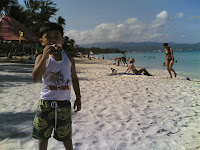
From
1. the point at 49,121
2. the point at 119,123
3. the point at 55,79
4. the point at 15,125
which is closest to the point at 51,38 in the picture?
the point at 55,79

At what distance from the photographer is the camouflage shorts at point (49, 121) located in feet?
5.02

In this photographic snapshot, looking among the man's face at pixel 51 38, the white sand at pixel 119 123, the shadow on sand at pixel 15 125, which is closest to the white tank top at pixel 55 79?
the man's face at pixel 51 38

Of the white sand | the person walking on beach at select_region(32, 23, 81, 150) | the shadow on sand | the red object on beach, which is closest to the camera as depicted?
the person walking on beach at select_region(32, 23, 81, 150)

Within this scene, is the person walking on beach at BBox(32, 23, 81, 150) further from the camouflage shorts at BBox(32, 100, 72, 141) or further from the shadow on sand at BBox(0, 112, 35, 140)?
the shadow on sand at BBox(0, 112, 35, 140)

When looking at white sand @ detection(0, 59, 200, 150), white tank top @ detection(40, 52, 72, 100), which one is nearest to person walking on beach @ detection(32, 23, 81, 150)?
white tank top @ detection(40, 52, 72, 100)

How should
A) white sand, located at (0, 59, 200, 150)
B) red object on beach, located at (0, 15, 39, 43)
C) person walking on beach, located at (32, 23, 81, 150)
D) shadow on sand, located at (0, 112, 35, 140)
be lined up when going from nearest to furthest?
1. person walking on beach, located at (32, 23, 81, 150)
2. white sand, located at (0, 59, 200, 150)
3. shadow on sand, located at (0, 112, 35, 140)
4. red object on beach, located at (0, 15, 39, 43)

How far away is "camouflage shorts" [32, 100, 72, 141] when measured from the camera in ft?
5.02

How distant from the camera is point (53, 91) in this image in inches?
61.1

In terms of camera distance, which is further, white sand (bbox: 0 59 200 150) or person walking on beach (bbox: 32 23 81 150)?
white sand (bbox: 0 59 200 150)

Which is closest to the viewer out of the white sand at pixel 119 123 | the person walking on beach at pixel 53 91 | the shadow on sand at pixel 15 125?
the person walking on beach at pixel 53 91

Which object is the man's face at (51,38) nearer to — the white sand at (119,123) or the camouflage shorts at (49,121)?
the camouflage shorts at (49,121)

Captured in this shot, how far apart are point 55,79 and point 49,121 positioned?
0.43 meters

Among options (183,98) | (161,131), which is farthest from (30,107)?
(183,98)

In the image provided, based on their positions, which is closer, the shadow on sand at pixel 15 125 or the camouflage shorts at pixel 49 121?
the camouflage shorts at pixel 49 121
